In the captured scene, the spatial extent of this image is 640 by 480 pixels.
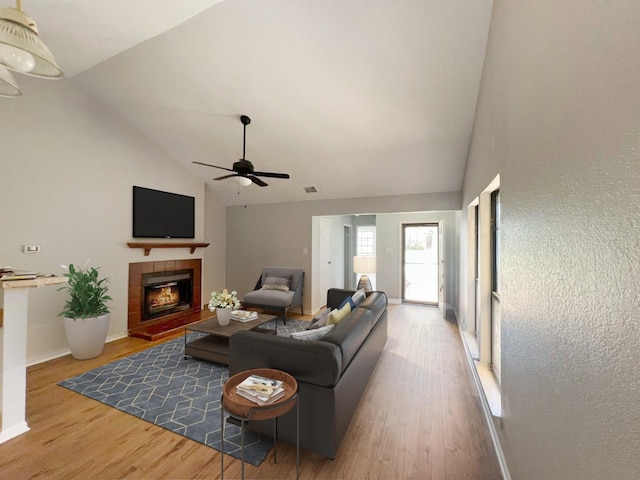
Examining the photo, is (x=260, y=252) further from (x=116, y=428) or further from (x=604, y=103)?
(x=604, y=103)

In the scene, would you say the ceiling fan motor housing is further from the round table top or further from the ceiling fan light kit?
the round table top

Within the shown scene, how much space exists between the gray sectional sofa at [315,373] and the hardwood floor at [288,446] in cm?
17

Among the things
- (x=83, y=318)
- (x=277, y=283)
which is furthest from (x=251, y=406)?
(x=277, y=283)

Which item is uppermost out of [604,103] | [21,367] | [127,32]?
[127,32]

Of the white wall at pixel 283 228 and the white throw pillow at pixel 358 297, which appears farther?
the white wall at pixel 283 228

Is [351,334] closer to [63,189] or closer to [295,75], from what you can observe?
[295,75]

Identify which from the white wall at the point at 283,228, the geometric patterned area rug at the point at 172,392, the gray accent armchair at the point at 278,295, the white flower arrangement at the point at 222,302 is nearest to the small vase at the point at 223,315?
the white flower arrangement at the point at 222,302

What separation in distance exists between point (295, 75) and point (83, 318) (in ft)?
12.5

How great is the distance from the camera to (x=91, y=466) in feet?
5.81

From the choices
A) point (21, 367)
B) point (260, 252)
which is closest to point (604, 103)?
point (21, 367)

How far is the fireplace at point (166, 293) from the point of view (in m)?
4.60

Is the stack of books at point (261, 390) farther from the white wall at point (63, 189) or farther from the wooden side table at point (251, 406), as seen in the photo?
the white wall at point (63, 189)

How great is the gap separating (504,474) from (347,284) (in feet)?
20.5

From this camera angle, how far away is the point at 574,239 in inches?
32.9
